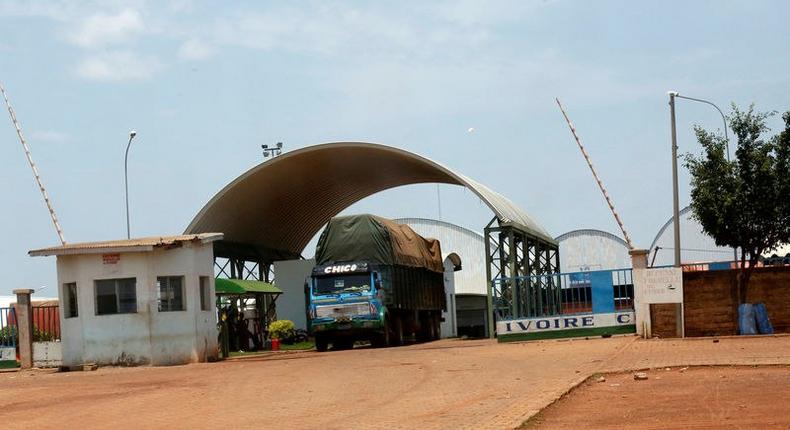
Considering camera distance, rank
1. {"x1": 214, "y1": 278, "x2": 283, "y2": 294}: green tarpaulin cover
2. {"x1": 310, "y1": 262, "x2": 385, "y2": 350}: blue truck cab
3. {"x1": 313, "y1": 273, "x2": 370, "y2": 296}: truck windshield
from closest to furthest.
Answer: {"x1": 310, "y1": 262, "x2": 385, "y2": 350}: blue truck cab
{"x1": 313, "y1": 273, "x2": 370, "y2": 296}: truck windshield
{"x1": 214, "y1": 278, "x2": 283, "y2": 294}: green tarpaulin cover

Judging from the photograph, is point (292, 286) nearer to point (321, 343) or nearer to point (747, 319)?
point (321, 343)

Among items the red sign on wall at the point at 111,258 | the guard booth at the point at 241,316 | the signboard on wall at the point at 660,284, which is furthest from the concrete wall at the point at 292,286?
the signboard on wall at the point at 660,284

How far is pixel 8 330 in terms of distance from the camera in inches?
1259

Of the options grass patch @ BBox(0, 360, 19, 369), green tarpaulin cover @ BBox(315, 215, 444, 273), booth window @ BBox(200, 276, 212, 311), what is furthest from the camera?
green tarpaulin cover @ BBox(315, 215, 444, 273)

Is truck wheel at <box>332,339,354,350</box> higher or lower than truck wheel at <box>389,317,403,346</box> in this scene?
lower

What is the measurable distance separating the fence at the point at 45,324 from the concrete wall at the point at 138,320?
333 cm

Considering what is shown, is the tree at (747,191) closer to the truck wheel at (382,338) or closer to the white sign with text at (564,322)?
the white sign with text at (564,322)

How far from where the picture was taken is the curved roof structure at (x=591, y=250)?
7744 centimetres

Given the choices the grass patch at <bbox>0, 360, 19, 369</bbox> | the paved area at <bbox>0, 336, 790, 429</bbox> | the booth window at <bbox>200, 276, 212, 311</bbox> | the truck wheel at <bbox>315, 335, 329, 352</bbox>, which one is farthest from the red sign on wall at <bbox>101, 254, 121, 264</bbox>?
the truck wheel at <bbox>315, 335, 329, 352</bbox>

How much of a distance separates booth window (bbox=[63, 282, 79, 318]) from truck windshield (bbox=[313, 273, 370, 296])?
307 inches

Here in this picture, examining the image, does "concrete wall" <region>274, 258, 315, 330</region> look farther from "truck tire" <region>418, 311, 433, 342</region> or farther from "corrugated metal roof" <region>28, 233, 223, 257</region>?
"corrugated metal roof" <region>28, 233, 223, 257</region>

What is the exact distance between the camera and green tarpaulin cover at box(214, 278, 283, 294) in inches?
1431

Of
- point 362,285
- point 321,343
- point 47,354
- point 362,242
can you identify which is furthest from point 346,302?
point 47,354

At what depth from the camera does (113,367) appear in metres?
28.8
